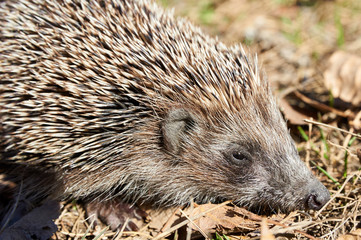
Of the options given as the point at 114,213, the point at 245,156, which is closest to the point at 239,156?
the point at 245,156

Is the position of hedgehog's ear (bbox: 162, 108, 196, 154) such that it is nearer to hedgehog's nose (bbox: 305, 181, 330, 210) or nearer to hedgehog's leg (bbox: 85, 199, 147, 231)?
hedgehog's leg (bbox: 85, 199, 147, 231)

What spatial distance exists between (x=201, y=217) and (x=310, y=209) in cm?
98

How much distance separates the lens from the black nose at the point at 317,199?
3.50m

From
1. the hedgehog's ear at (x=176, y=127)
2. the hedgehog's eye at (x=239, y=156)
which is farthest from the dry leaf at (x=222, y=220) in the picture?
the hedgehog's ear at (x=176, y=127)

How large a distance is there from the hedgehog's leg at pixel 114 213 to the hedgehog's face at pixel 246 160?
83cm

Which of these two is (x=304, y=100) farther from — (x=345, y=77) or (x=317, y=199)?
(x=317, y=199)

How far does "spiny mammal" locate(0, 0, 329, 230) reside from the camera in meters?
3.74

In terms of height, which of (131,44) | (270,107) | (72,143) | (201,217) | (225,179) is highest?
(131,44)

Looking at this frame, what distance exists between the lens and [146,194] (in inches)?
172

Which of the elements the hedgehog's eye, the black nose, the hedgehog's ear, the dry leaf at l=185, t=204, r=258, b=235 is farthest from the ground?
the hedgehog's ear

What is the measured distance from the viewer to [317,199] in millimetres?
3508

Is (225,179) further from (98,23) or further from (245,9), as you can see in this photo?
(245,9)

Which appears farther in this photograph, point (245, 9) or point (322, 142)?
point (245, 9)

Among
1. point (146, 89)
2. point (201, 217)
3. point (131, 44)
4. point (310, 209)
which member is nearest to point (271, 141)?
point (310, 209)
